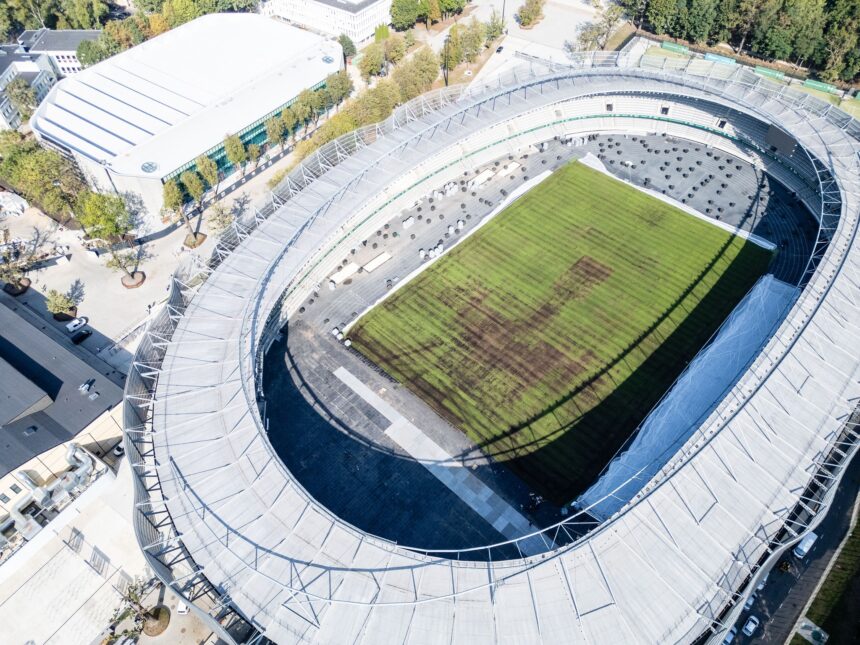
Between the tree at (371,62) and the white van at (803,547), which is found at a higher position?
the tree at (371,62)

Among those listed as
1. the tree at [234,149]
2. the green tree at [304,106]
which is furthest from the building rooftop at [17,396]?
the green tree at [304,106]

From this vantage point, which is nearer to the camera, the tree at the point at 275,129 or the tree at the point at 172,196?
the tree at the point at 172,196

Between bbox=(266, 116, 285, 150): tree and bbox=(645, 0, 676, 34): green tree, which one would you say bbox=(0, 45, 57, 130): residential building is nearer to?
bbox=(266, 116, 285, 150): tree

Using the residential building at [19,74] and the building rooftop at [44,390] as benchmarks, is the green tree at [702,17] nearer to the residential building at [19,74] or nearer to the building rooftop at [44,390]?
the building rooftop at [44,390]

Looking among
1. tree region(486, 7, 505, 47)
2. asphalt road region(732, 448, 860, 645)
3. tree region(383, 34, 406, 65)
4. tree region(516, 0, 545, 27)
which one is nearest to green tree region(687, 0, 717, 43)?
tree region(516, 0, 545, 27)

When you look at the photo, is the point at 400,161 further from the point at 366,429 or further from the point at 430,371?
the point at 366,429

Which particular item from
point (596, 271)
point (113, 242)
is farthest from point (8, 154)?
point (596, 271)

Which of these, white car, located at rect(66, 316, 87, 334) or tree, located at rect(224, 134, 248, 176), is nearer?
white car, located at rect(66, 316, 87, 334)

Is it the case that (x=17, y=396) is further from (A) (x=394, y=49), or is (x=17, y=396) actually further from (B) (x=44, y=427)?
(A) (x=394, y=49)
